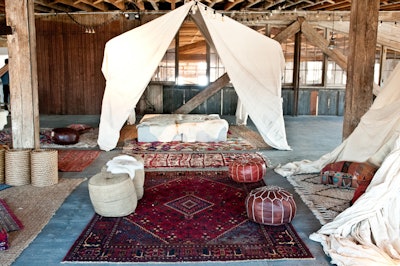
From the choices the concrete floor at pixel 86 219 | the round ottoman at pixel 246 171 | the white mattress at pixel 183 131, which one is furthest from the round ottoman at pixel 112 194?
the white mattress at pixel 183 131

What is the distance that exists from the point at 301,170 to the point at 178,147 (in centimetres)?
240

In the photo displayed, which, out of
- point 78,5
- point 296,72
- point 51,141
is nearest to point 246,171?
point 51,141

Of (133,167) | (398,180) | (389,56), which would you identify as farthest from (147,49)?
(389,56)

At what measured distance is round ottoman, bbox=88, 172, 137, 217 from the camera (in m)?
3.46

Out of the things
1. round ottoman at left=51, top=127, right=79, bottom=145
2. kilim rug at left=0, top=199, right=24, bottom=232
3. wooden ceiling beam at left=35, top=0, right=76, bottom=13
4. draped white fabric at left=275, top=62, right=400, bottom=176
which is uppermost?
wooden ceiling beam at left=35, top=0, right=76, bottom=13

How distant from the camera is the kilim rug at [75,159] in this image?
17.5 feet

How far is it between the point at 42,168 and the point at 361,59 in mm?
4232

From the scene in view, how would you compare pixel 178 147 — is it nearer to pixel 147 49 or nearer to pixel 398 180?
pixel 147 49

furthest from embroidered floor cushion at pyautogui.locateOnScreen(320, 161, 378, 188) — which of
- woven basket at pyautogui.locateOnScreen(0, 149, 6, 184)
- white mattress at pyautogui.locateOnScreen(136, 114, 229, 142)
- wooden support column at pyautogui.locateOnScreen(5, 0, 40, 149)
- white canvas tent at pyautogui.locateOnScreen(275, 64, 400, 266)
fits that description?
woven basket at pyautogui.locateOnScreen(0, 149, 6, 184)

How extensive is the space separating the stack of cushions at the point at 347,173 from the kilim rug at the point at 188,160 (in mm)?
1152

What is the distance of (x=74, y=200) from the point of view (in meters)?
4.09

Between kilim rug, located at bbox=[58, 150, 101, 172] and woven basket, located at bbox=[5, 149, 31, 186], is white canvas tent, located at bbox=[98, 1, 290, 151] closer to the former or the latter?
kilim rug, located at bbox=[58, 150, 101, 172]

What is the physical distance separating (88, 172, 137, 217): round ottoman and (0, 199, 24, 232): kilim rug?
0.67 metres

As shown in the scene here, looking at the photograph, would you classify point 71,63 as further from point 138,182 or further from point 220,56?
point 138,182
